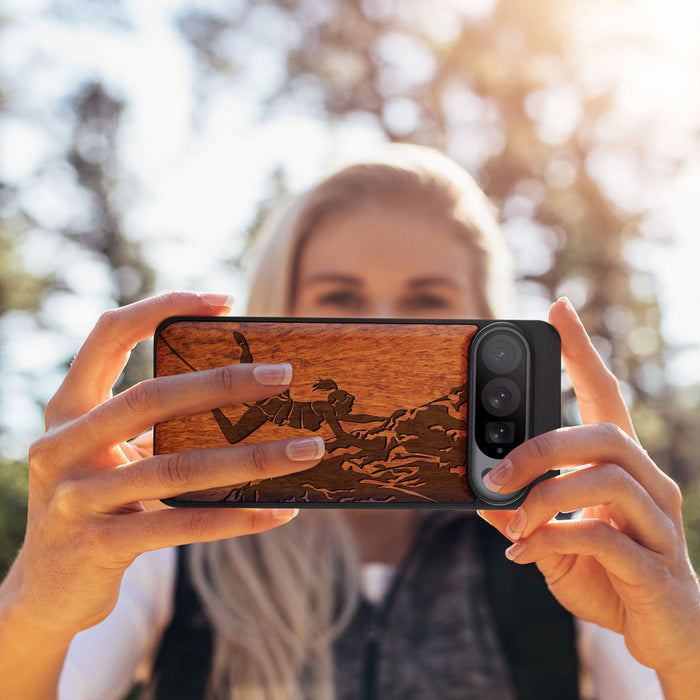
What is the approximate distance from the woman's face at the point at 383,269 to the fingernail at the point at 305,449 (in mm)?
1300

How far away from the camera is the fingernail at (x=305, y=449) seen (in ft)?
4.26

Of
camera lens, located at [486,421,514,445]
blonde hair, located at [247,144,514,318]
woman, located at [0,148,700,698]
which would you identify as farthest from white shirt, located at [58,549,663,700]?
blonde hair, located at [247,144,514,318]

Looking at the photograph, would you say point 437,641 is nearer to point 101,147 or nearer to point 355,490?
point 355,490

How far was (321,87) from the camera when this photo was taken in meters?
9.77

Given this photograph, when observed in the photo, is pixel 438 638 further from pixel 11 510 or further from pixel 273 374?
pixel 11 510

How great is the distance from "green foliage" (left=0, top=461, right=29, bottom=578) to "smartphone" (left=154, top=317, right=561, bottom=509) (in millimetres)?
6947

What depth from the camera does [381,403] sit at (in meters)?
1.50

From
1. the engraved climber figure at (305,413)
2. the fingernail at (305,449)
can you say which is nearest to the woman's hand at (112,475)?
the fingernail at (305,449)

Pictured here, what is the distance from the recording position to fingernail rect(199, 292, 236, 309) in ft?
4.80

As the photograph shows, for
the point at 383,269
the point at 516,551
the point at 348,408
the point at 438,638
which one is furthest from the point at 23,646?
the point at 383,269

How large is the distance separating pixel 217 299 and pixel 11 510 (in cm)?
760

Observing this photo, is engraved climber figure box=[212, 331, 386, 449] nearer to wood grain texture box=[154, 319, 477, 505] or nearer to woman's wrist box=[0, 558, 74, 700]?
wood grain texture box=[154, 319, 477, 505]

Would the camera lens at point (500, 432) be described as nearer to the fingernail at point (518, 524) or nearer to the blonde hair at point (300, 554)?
the fingernail at point (518, 524)

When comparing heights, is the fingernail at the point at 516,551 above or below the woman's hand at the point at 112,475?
below
